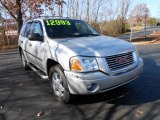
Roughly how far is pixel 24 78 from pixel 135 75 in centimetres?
388

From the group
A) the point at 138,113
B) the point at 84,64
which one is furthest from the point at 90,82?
the point at 138,113

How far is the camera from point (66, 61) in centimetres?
523

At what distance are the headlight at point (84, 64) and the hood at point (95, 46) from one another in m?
0.10

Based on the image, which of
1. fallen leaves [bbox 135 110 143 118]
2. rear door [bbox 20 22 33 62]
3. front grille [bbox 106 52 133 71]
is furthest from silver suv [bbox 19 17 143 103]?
rear door [bbox 20 22 33 62]

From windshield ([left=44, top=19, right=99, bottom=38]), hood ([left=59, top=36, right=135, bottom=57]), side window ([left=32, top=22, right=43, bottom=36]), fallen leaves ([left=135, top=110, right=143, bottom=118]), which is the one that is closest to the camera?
fallen leaves ([left=135, top=110, right=143, bottom=118])

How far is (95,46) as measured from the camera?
17.8ft

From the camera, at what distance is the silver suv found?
5039 millimetres

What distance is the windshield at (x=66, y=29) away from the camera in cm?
658

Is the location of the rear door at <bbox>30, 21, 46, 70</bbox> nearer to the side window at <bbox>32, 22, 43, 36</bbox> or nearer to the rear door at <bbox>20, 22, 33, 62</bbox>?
the side window at <bbox>32, 22, 43, 36</bbox>

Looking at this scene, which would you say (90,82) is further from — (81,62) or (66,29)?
(66,29)

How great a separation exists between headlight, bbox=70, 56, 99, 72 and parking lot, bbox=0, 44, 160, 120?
0.85 metres

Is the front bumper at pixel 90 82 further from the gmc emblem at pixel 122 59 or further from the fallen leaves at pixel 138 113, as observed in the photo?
the fallen leaves at pixel 138 113

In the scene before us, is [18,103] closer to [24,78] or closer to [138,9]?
[24,78]

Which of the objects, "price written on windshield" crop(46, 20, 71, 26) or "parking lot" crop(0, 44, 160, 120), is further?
"price written on windshield" crop(46, 20, 71, 26)
